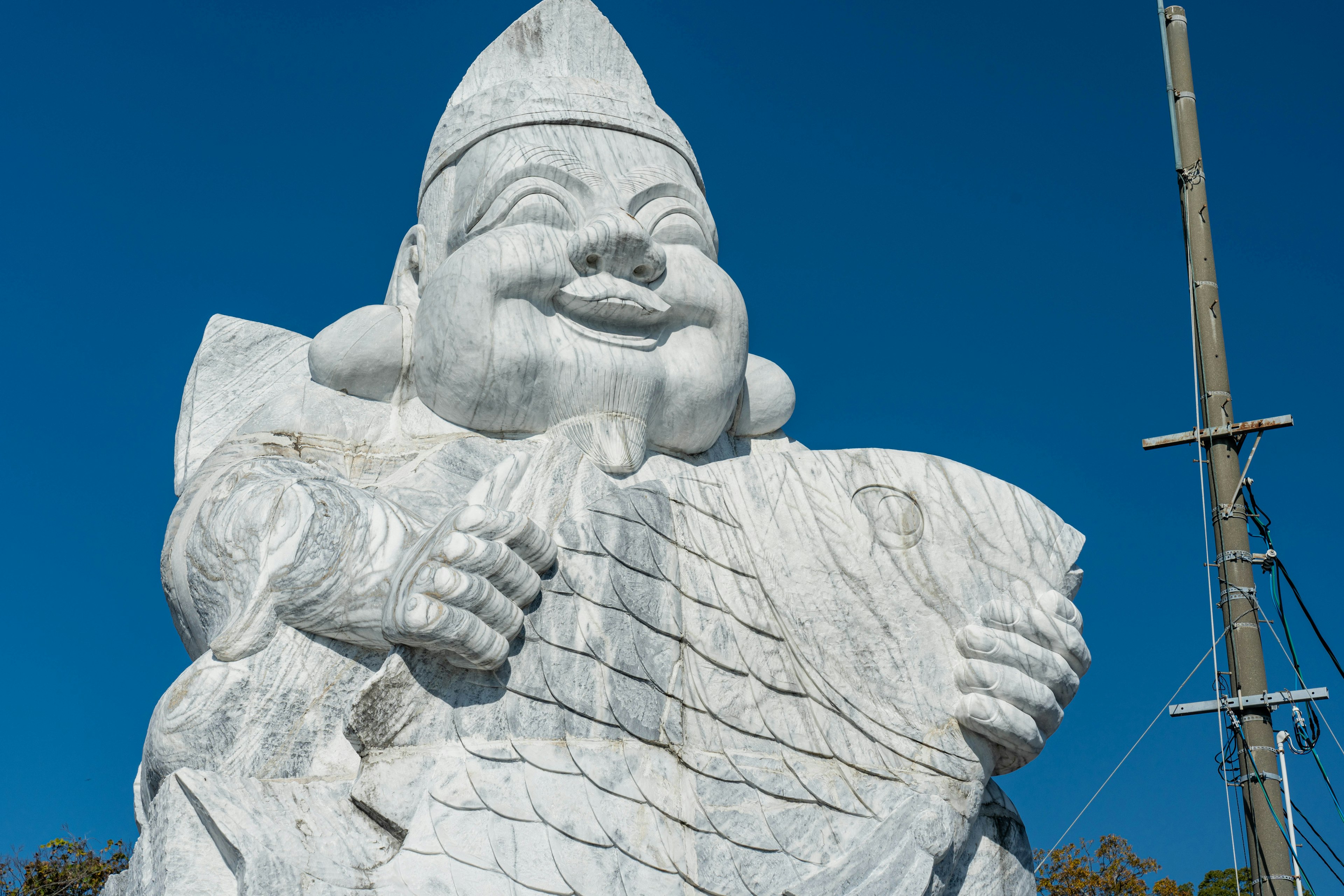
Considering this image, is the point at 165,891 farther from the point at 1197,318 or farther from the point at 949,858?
the point at 1197,318

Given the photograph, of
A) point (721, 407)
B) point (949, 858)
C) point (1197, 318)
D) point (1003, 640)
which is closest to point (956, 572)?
point (1003, 640)

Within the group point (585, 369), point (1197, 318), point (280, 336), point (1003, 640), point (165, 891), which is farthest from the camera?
point (1197, 318)

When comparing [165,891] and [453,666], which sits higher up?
[453,666]

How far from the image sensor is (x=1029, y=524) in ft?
14.1

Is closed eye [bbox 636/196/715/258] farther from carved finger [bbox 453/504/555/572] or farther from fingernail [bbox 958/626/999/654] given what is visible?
fingernail [bbox 958/626/999/654]

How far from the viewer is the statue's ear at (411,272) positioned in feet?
18.1

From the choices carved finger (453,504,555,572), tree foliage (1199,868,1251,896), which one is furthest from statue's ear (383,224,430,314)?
tree foliage (1199,868,1251,896)

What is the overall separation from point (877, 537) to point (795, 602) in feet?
1.08

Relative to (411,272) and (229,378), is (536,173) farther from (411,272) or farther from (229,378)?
(229,378)

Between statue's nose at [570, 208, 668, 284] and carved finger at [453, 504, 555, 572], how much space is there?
50.3 inches

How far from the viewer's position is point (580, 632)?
400cm

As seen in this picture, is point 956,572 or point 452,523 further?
point 956,572

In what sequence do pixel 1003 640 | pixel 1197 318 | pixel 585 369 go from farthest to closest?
pixel 1197 318
pixel 585 369
pixel 1003 640

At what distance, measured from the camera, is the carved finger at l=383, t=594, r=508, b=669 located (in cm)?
370
